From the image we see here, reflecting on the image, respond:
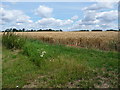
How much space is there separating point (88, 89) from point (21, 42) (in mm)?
7408

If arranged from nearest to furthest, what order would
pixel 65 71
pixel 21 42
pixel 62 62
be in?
1. pixel 65 71
2. pixel 62 62
3. pixel 21 42

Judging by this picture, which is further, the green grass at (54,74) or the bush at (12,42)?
the bush at (12,42)

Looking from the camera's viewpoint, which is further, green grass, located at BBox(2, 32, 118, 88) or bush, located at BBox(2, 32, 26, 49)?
bush, located at BBox(2, 32, 26, 49)

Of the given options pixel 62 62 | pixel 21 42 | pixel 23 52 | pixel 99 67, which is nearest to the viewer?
pixel 99 67

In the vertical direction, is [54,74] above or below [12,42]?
below

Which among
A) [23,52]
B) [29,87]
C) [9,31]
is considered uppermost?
[9,31]

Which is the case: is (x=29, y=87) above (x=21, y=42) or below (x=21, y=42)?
below

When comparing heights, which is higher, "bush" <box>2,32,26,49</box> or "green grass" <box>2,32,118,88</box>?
"bush" <box>2,32,26,49</box>

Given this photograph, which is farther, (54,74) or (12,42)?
(12,42)

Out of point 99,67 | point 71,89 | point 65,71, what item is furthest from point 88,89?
point 99,67

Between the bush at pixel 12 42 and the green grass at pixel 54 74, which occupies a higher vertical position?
the bush at pixel 12 42

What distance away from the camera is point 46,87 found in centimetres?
582

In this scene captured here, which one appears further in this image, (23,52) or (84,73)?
(23,52)

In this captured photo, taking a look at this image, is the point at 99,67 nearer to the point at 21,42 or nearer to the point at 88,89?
the point at 88,89
